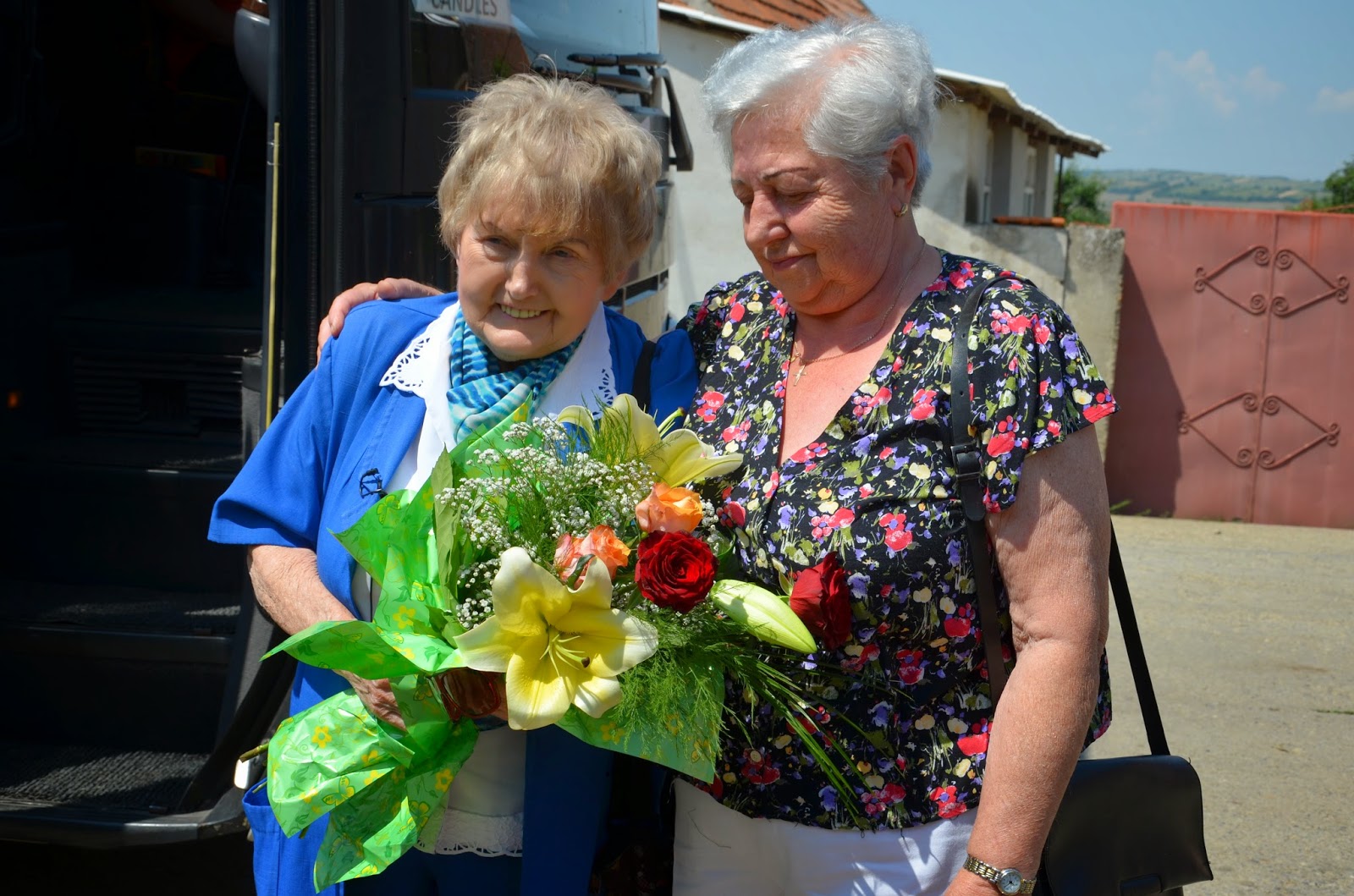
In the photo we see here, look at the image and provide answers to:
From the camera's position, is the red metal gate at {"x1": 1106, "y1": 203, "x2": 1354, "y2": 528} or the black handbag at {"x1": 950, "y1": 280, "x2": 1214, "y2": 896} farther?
the red metal gate at {"x1": 1106, "y1": 203, "x2": 1354, "y2": 528}

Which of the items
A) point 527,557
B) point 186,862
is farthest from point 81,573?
point 527,557

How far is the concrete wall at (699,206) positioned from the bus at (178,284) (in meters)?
6.38

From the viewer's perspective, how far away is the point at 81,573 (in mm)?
3340

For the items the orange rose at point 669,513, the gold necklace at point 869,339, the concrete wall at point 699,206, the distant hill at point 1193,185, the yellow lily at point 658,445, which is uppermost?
the distant hill at point 1193,185

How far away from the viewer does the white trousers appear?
5.87ft

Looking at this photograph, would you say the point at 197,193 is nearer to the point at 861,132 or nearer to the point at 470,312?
the point at 470,312

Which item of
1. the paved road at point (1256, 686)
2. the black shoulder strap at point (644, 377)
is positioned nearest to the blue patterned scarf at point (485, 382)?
the black shoulder strap at point (644, 377)

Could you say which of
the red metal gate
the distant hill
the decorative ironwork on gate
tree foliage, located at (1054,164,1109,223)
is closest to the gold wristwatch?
the red metal gate

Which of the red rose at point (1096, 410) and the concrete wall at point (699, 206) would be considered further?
the concrete wall at point (699, 206)

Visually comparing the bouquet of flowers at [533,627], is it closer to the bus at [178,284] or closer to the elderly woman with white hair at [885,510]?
the elderly woman with white hair at [885,510]

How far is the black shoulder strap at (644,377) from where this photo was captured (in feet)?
6.69

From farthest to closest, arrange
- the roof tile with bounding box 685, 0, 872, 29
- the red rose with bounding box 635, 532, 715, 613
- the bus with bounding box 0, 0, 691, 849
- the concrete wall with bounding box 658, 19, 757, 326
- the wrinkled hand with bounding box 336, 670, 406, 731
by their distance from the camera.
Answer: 1. the roof tile with bounding box 685, 0, 872, 29
2. the concrete wall with bounding box 658, 19, 757, 326
3. the bus with bounding box 0, 0, 691, 849
4. the wrinkled hand with bounding box 336, 670, 406, 731
5. the red rose with bounding box 635, 532, 715, 613

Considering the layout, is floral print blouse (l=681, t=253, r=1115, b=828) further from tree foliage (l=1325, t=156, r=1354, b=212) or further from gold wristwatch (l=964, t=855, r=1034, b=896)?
tree foliage (l=1325, t=156, r=1354, b=212)

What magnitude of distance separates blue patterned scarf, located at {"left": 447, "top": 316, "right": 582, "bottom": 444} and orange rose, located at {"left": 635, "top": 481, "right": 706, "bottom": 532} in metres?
0.39
